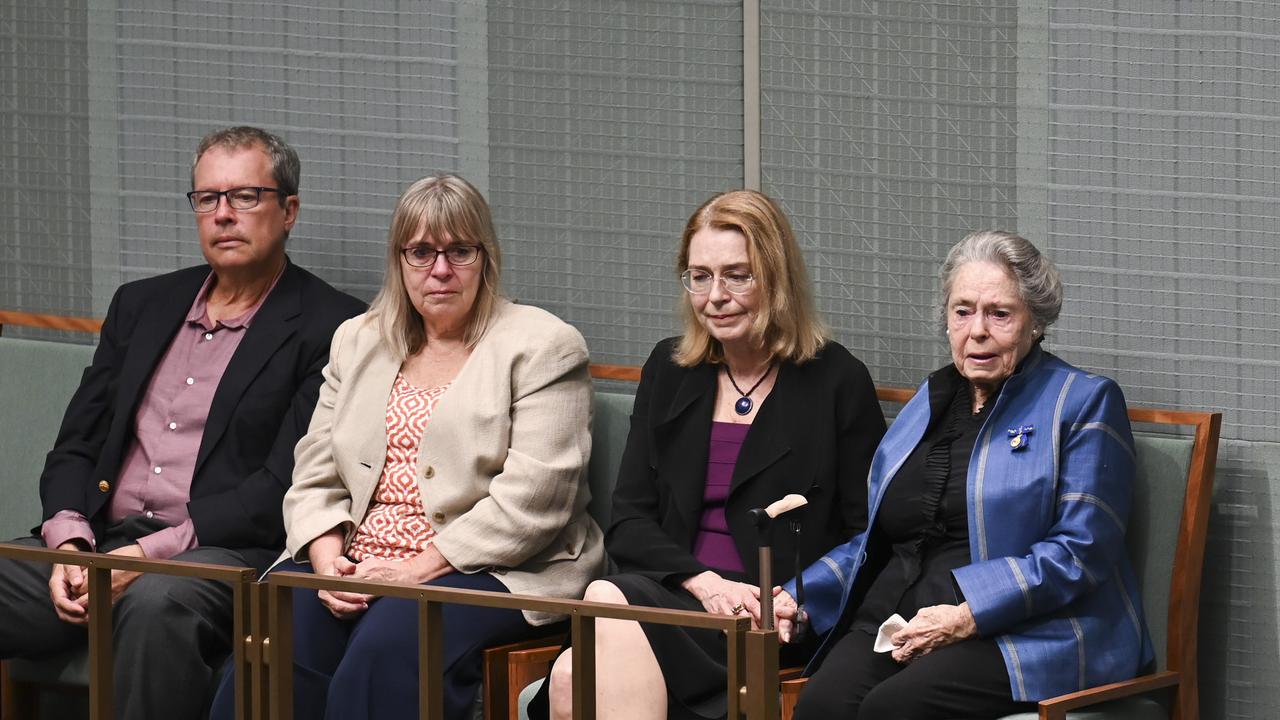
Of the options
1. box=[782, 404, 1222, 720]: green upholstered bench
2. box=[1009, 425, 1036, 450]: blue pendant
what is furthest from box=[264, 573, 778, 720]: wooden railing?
box=[1009, 425, 1036, 450]: blue pendant

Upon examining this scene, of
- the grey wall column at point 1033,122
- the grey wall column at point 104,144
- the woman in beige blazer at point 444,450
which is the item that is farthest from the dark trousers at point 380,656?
the grey wall column at point 104,144

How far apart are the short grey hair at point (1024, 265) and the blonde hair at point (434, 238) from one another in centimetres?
107

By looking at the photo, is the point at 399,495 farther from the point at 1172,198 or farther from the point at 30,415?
the point at 1172,198

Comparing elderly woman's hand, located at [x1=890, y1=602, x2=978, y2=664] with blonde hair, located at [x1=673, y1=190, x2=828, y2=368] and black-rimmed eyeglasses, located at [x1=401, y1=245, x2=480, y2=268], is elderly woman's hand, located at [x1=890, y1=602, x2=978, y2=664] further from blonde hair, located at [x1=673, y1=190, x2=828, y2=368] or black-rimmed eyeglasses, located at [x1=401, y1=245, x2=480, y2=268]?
black-rimmed eyeglasses, located at [x1=401, y1=245, x2=480, y2=268]

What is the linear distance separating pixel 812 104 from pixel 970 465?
1.08m

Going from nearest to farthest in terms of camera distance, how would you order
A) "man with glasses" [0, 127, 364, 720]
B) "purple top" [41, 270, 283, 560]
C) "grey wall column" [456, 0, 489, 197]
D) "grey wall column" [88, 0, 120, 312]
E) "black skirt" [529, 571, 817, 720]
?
"black skirt" [529, 571, 817, 720]
"man with glasses" [0, 127, 364, 720]
"purple top" [41, 270, 283, 560]
"grey wall column" [456, 0, 489, 197]
"grey wall column" [88, 0, 120, 312]

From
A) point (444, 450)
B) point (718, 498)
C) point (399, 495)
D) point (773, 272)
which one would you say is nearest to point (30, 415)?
point (399, 495)

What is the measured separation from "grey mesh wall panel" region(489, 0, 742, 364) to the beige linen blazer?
44 centimetres

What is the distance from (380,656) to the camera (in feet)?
12.0

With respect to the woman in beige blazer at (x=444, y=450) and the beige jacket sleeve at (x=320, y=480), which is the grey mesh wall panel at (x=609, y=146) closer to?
the woman in beige blazer at (x=444, y=450)

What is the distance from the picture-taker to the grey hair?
14.8 ft

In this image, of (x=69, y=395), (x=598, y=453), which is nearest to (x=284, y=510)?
(x=598, y=453)

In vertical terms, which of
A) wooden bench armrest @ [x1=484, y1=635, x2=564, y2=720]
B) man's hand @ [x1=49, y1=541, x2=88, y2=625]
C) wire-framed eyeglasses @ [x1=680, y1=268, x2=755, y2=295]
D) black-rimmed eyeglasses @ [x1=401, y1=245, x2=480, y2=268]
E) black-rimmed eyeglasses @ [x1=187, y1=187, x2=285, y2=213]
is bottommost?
wooden bench armrest @ [x1=484, y1=635, x2=564, y2=720]

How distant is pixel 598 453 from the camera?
432cm
